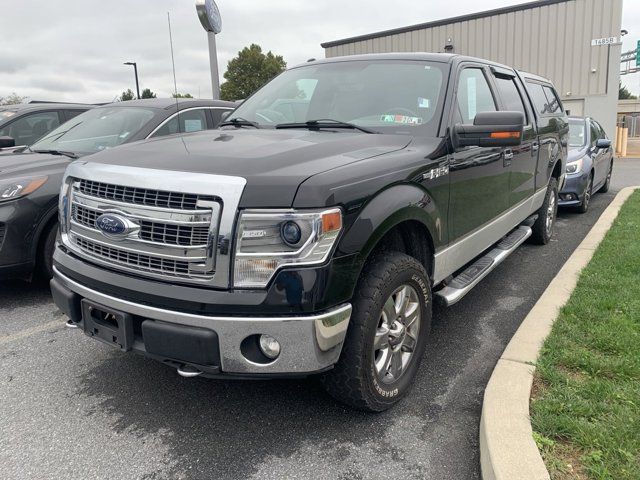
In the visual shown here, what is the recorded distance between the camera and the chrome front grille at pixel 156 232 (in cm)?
226

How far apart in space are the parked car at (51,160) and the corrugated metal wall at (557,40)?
20.1m

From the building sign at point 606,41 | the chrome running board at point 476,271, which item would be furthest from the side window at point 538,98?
the building sign at point 606,41

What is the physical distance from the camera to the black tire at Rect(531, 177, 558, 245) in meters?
6.07

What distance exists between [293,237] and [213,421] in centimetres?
116

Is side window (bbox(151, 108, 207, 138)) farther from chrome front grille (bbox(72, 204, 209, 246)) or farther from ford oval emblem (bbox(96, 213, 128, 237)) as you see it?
chrome front grille (bbox(72, 204, 209, 246))

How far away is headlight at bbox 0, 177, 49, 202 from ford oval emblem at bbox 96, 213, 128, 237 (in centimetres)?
206

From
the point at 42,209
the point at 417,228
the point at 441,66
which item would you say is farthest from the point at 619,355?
the point at 42,209

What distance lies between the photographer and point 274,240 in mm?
2217

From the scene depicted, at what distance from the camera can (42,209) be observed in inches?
167

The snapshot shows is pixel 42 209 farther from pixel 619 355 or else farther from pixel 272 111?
pixel 619 355

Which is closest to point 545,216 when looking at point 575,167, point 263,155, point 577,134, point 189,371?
point 575,167

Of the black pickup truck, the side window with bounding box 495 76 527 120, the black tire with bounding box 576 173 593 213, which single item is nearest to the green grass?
the black pickup truck

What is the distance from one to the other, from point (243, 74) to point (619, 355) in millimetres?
43527

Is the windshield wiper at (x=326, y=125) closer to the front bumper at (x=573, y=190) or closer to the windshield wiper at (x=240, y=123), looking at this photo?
the windshield wiper at (x=240, y=123)
